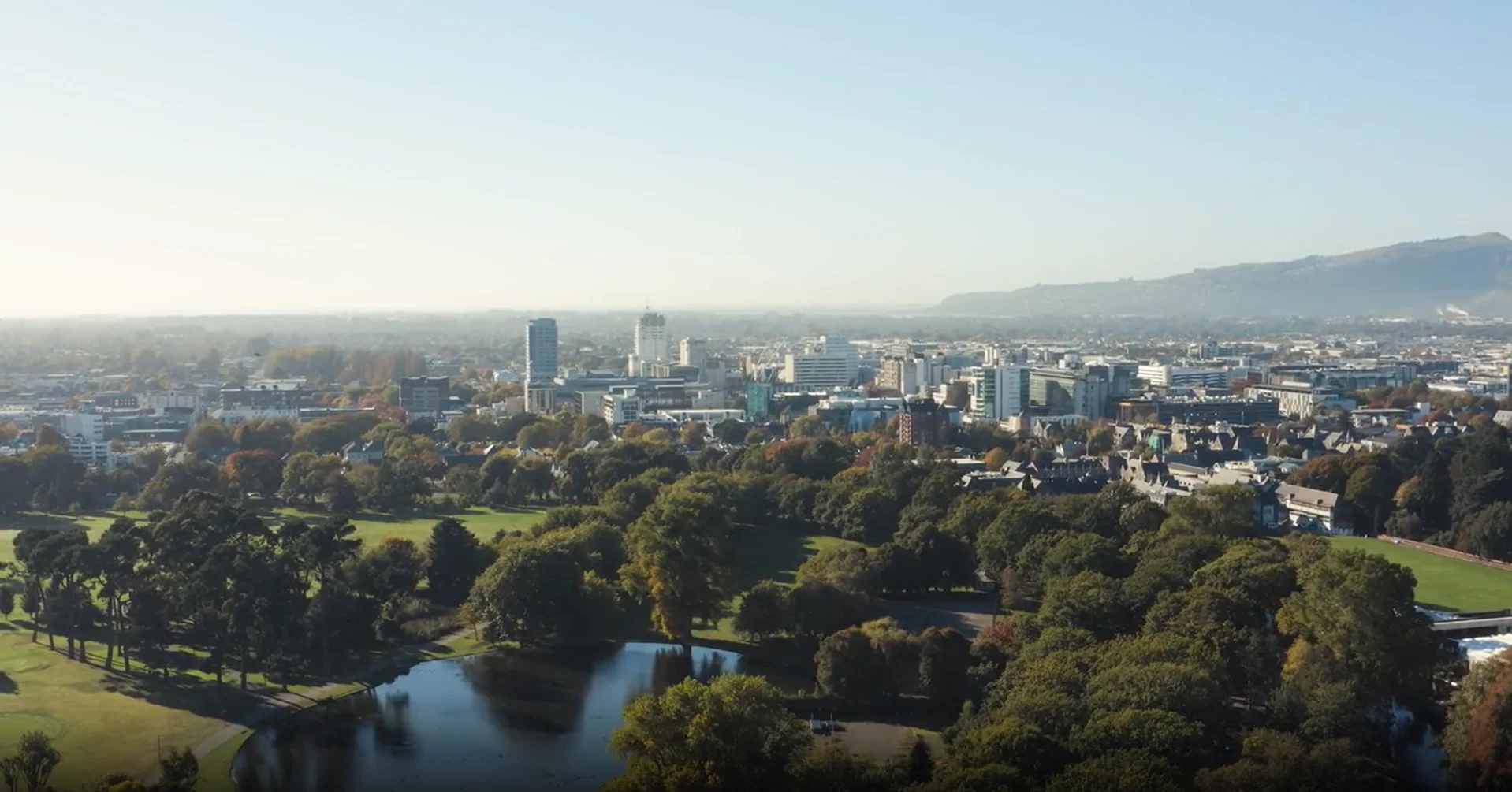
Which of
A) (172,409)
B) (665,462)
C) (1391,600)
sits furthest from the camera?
(172,409)

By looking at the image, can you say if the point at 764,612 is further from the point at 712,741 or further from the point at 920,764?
the point at 712,741

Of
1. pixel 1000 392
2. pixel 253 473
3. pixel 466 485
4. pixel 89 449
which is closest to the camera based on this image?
pixel 466 485

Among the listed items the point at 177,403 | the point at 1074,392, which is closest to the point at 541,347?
the point at 177,403

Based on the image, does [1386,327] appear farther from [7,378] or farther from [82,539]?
[82,539]

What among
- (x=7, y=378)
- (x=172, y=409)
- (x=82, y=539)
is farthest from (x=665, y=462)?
(x=7, y=378)

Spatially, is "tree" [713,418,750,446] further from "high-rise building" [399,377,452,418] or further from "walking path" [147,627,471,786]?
"walking path" [147,627,471,786]

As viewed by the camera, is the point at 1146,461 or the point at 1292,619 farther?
the point at 1146,461

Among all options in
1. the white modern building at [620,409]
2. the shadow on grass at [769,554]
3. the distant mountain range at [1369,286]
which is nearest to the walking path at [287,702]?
the shadow on grass at [769,554]
